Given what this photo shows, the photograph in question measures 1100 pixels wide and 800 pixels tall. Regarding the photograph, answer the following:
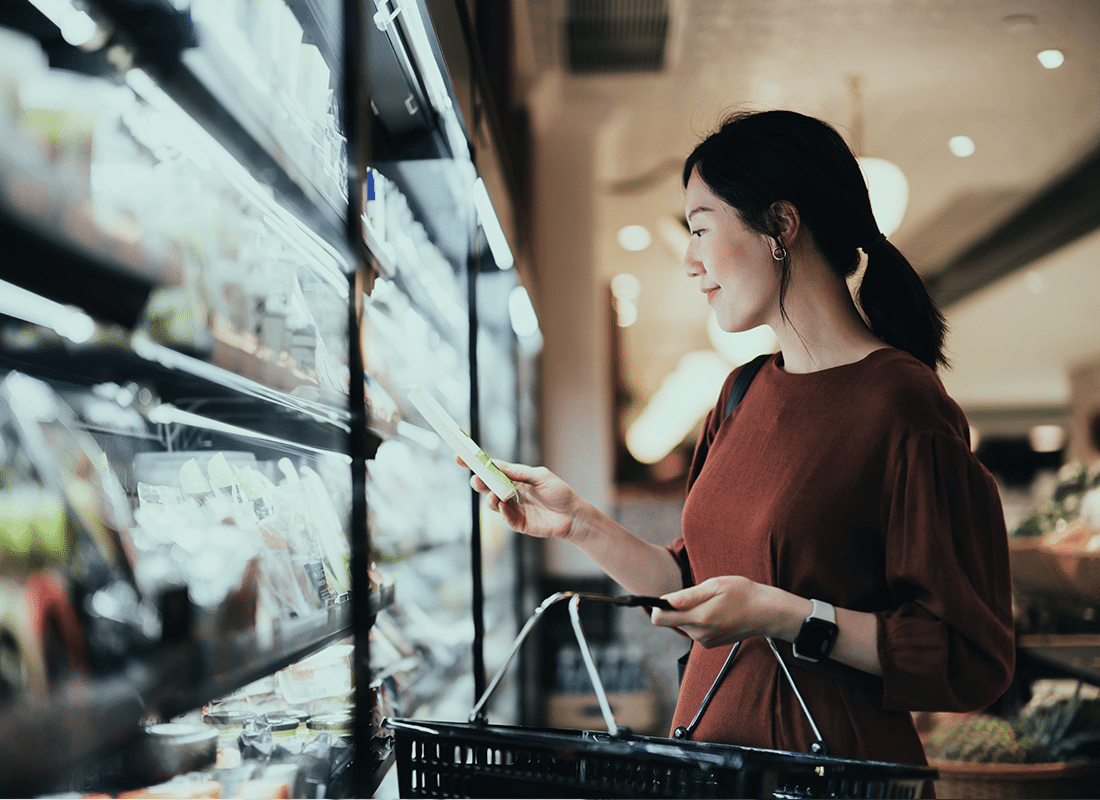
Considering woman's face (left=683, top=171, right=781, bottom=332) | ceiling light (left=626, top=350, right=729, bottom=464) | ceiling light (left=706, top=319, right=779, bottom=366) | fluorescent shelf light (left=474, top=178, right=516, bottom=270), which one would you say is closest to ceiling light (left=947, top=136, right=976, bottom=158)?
ceiling light (left=706, top=319, right=779, bottom=366)

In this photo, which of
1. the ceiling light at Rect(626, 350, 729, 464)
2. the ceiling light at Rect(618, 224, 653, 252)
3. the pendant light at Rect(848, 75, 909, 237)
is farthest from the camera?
the ceiling light at Rect(618, 224, 653, 252)

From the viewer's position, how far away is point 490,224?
228 centimetres

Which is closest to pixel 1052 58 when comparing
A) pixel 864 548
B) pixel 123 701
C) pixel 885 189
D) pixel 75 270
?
pixel 885 189

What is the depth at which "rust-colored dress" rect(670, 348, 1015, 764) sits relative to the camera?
1.02 metres

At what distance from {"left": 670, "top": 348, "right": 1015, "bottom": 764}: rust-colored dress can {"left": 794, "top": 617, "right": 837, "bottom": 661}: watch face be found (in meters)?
0.07

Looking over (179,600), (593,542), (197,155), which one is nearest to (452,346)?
(593,542)

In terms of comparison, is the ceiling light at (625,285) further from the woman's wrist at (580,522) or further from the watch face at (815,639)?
the watch face at (815,639)

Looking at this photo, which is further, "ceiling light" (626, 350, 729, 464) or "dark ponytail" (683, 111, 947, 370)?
"ceiling light" (626, 350, 729, 464)

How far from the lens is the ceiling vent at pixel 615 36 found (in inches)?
145

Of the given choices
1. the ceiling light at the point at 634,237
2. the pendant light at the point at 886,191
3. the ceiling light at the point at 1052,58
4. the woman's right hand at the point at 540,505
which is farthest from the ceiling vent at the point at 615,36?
the woman's right hand at the point at 540,505

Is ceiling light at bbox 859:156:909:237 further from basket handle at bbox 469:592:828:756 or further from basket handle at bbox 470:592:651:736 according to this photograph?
basket handle at bbox 470:592:651:736

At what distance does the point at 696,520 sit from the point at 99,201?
94 cm

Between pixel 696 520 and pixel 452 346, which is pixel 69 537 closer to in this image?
pixel 696 520

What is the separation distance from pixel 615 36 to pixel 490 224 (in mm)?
2166
